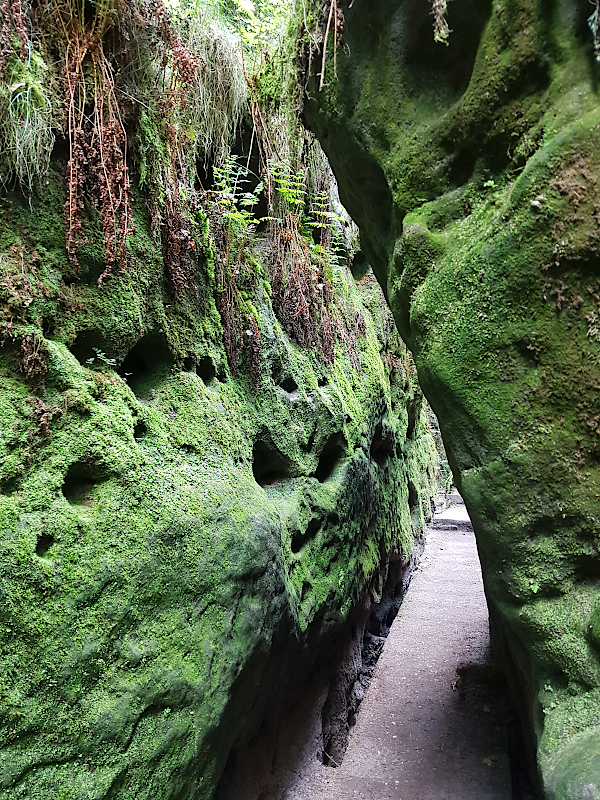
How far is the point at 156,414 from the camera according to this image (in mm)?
3156

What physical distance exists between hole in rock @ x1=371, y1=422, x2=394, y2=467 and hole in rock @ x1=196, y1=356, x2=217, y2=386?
12.4ft

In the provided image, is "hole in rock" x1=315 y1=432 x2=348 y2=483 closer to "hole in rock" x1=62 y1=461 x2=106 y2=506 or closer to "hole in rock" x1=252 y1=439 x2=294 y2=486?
"hole in rock" x1=252 y1=439 x2=294 y2=486

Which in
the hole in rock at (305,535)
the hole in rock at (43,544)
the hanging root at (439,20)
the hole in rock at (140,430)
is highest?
the hanging root at (439,20)

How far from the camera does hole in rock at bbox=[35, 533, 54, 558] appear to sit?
7.58 ft

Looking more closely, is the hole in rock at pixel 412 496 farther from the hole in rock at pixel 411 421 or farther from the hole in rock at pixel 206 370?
the hole in rock at pixel 206 370

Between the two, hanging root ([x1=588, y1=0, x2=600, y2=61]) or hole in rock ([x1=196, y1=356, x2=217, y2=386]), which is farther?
hole in rock ([x1=196, y1=356, x2=217, y2=386])

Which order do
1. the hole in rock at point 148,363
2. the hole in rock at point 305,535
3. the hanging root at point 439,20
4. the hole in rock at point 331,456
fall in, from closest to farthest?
the hanging root at point 439,20 < the hole in rock at point 148,363 < the hole in rock at point 305,535 < the hole in rock at point 331,456

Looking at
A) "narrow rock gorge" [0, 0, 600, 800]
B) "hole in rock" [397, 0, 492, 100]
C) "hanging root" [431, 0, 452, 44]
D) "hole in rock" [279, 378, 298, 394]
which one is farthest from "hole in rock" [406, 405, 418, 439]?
"hanging root" [431, 0, 452, 44]

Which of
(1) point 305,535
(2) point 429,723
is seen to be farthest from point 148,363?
(2) point 429,723

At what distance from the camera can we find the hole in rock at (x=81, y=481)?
2.60 meters

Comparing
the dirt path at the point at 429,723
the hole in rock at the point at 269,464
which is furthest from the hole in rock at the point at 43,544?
the dirt path at the point at 429,723

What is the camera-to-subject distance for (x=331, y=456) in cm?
560

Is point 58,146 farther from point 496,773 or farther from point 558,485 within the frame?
point 496,773

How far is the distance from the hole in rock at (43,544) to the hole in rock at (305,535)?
2328 millimetres
